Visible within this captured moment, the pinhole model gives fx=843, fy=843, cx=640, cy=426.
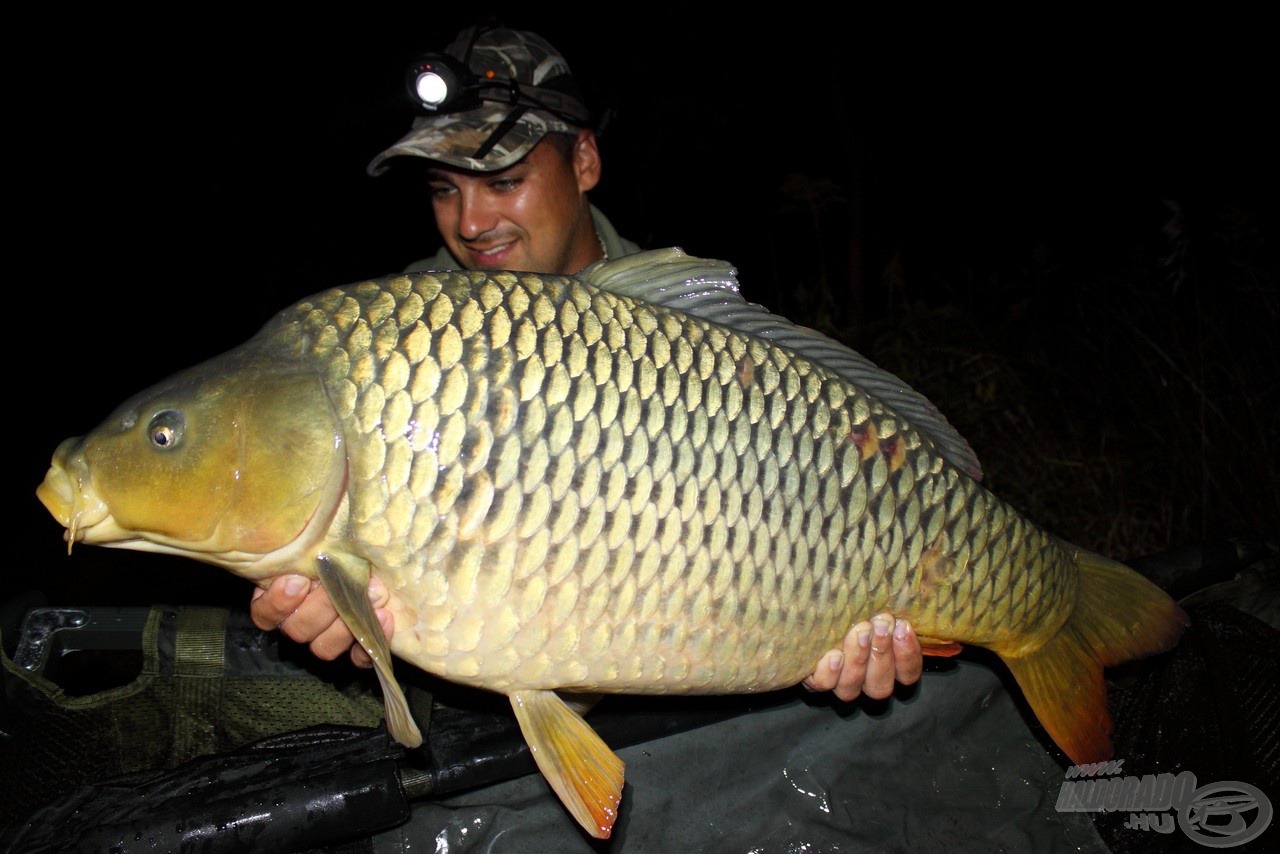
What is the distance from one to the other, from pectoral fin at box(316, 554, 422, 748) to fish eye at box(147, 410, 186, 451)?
0.22 metres

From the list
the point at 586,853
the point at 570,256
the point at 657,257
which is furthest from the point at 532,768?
the point at 570,256

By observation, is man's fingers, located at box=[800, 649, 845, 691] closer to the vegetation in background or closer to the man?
the man

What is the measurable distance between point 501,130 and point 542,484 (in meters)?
1.21

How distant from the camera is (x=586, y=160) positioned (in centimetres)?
233

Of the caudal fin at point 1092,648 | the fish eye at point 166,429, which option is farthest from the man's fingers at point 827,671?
the fish eye at point 166,429

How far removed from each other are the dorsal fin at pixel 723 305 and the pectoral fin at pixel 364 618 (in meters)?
0.50

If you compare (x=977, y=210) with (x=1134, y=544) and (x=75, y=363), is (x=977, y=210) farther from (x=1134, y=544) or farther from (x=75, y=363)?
(x=75, y=363)

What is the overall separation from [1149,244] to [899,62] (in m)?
4.45

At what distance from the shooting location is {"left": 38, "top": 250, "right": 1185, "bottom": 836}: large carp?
1007 mm

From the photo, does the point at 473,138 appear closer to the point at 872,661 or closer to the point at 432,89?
the point at 432,89

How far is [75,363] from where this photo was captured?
7707 millimetres

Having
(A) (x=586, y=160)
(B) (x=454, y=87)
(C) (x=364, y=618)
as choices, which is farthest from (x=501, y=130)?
(C) (x=364, y=618)

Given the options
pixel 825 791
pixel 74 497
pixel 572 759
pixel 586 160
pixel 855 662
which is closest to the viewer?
pixel 74 497

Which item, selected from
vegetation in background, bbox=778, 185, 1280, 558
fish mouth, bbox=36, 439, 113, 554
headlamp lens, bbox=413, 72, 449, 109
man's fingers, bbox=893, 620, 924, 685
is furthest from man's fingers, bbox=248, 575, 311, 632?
vegetation in background, bbox=778, 185, 1280, 558
